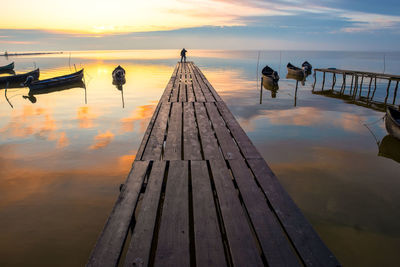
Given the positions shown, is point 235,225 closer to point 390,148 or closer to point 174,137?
point 174,137

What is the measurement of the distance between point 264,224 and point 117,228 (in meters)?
2.10

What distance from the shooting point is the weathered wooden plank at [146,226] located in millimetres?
2959

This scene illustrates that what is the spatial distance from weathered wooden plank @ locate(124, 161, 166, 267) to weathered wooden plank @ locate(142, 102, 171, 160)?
88cm

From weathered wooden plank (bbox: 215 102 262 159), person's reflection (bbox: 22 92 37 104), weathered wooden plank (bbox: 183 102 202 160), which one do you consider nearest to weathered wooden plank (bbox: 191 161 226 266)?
weathered wooden plank (bbox: 183 102 202 160)

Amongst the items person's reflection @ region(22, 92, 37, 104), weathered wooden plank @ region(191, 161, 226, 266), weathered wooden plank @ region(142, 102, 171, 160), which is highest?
weathered wooden plank @ region(142, 102, 171, 160)

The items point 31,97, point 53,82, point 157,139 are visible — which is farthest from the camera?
point 53,82

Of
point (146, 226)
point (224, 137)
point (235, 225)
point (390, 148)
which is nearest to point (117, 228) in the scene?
point (146, 226)

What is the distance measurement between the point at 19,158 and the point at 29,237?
5439 mm

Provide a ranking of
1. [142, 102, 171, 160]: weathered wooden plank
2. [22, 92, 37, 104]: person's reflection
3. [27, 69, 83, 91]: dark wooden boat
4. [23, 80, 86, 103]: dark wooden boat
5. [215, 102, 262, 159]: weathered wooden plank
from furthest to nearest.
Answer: [27, 69, 83, 91]: dark wooden boat < [23, 80, 86, 103]: dark wooden boat < [22, 92, 37, 104]: person's reflection < [215, 102, 262, 159]: weathered wooden plank < [142, 102, 171, 160]: weathered wooden plank

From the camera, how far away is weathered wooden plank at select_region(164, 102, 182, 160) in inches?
234

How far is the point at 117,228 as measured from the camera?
3.41 metres

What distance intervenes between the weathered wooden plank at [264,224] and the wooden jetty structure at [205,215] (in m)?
0.01

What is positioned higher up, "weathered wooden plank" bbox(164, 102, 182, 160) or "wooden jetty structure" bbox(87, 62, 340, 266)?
"weathered wooden plank" bbox(164, 102, 182, 160)

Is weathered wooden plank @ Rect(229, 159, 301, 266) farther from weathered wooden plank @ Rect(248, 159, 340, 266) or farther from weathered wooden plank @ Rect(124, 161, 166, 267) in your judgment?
weathered wooden plank @ Rect(124, 161, 166, 267)
